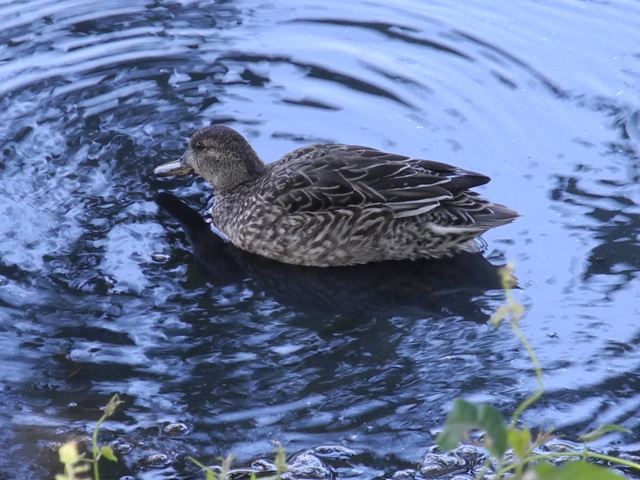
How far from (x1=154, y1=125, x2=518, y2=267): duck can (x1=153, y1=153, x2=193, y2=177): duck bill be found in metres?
→ 0.67

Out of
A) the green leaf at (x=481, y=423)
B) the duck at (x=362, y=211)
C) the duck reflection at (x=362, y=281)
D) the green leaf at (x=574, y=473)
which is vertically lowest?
the duck reflection at (x=362, y=281)

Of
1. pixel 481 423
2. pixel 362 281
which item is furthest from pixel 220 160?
pixel 481 423

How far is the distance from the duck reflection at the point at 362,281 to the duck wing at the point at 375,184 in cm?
37

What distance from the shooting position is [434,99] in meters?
9.56

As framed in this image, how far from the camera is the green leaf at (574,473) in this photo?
134 inches

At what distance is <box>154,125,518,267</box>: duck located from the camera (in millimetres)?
7836

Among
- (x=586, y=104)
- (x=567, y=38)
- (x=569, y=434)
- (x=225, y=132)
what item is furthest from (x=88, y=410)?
(x=567, y=38)

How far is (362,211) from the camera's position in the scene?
790cm

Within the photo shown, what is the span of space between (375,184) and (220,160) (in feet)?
4.23

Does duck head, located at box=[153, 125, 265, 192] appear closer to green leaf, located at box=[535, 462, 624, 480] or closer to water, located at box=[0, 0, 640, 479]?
water, located at box=[0, 0, 640, 479]

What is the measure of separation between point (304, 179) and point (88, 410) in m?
2.55

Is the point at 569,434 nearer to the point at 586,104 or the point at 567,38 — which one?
the point at 586,104

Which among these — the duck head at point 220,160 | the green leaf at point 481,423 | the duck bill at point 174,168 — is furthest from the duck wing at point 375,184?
the green leaf at point 481,423

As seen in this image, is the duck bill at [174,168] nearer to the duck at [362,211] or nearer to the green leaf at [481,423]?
the duck at [362,211]
